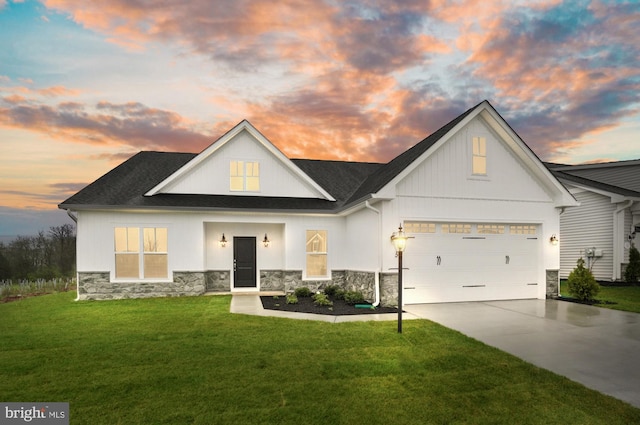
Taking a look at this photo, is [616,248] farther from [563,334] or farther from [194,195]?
[194,195]

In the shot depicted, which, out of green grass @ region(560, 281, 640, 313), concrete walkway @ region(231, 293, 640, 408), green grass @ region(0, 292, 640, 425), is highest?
green grass @ region(0, 292, 640, 425)

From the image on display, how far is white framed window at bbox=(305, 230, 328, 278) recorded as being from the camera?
44.6 feet

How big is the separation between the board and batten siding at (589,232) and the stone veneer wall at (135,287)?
60.5 ft

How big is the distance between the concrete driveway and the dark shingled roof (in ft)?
15.5

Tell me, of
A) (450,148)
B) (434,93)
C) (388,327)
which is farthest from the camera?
(434,93)

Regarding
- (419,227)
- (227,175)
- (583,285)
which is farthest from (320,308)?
(583,285)

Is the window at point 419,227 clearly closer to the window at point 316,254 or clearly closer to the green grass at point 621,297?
the window at point 316,254

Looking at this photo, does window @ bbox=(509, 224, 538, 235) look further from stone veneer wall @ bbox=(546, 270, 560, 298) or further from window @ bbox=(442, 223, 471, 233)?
window @ bbox=(442, 223, 471, 233)

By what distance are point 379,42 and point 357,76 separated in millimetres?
1807

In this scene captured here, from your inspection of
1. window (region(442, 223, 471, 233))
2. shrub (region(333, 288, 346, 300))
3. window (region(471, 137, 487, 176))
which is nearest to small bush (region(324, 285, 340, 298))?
shrub (region(333, 288, 346, 300))

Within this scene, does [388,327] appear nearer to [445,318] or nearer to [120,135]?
[445,318]

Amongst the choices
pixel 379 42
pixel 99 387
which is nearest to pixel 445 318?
pixel 99 387

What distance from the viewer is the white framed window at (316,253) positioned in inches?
535

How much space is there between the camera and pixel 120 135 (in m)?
16.4
